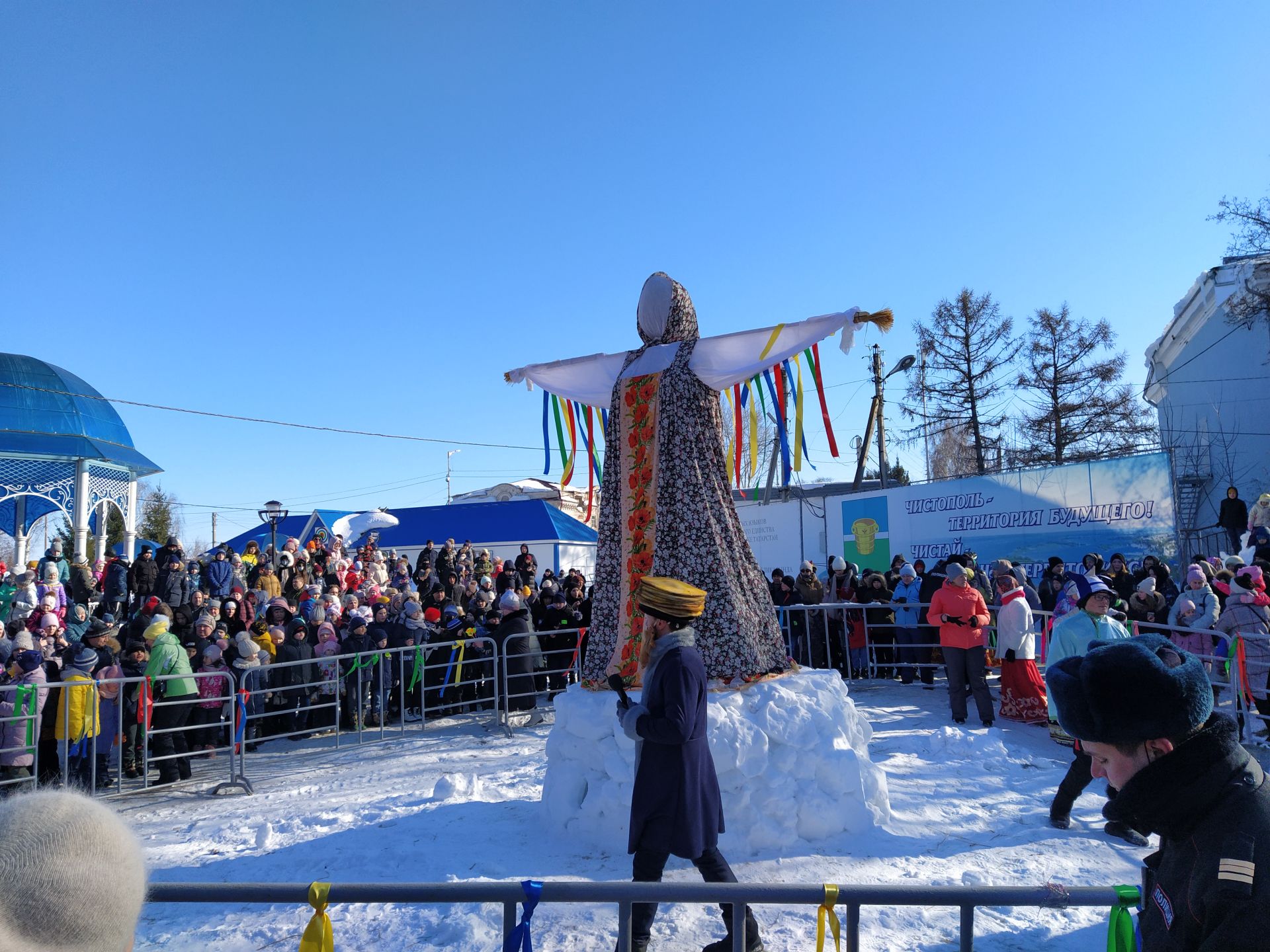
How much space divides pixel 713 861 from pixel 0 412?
1972 cm

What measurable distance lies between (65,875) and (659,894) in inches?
60.9

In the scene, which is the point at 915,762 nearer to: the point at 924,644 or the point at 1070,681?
the point at 924,644

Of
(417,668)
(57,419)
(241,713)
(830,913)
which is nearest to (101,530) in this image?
(57,419)

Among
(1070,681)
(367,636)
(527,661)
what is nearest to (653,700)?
(1070,681)

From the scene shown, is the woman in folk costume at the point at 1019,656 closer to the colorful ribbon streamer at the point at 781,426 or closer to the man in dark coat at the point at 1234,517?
the colorful ribbon streamer at the point at 781,426

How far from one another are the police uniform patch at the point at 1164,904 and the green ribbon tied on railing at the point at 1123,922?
51 cm

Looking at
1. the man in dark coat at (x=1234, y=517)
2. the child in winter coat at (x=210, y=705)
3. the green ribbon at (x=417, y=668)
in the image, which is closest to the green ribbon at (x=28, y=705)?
the child in winter coat at (x=210, y=705)

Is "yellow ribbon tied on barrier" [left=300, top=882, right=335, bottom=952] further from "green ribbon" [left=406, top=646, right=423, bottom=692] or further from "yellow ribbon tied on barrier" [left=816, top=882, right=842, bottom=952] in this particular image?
"green ribbon" [left=406, top=646, right=423, bottom=692]

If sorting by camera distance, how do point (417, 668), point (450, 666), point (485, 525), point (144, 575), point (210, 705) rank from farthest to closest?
point (485, 525), point (144, 575), point (450, 666), point (417, 668), point (210, 705)

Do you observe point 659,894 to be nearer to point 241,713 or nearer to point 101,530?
point 241,713

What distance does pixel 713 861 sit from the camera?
375 centimetres

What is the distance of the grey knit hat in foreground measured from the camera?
1197mm

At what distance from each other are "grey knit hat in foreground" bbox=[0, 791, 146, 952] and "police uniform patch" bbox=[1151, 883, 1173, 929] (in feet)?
6.29

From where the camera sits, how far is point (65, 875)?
1.23 m
